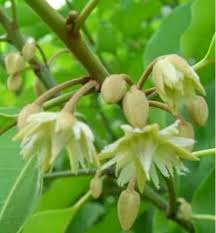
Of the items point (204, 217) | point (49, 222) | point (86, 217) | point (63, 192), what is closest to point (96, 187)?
point (49, 222)

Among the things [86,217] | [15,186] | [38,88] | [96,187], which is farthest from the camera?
[86,217]

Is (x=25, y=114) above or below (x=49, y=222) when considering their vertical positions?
above

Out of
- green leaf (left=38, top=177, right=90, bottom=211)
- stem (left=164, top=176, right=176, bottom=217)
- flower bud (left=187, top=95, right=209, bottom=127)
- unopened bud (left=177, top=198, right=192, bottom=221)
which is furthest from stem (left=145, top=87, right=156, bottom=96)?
green leaf (left=38, top=177, right=90, bottom=211)

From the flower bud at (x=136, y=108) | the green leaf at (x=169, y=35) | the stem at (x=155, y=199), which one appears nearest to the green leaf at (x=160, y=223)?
the stem at (x=155, y=199)

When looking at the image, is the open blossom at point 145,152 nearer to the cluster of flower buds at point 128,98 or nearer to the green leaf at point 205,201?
the cluster of flower buds at point 128,98

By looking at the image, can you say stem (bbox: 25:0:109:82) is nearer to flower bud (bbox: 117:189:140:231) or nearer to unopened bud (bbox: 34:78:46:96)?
flower bud (bbox: 117:189:140:231)

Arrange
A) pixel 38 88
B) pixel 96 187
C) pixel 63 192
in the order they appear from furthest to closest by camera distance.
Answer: pixel 63 192
pixel 38 88
pixel 96 187

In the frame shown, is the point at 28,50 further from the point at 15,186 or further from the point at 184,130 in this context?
the point at 184,130

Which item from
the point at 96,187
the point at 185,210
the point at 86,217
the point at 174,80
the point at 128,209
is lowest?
the point at 86,217
